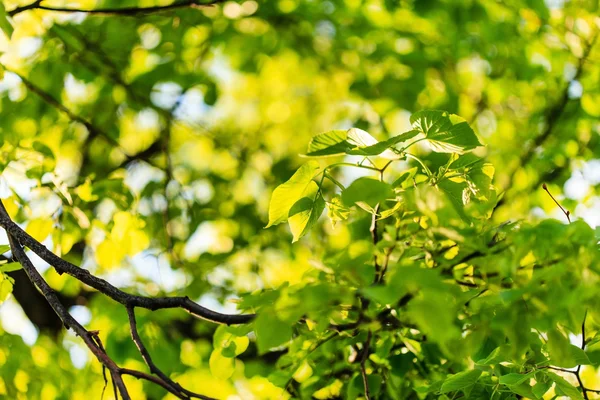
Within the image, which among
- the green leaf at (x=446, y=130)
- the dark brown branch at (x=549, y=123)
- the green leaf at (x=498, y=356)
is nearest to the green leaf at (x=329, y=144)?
the green leaf at (x=446, y=130)

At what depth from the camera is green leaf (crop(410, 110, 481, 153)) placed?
0.90 m

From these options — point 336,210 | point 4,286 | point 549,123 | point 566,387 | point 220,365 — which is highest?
point 4,286

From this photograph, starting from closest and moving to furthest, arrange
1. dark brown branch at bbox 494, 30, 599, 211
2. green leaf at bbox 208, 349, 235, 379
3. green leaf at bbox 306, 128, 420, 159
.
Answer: green leaf at bbox 306, 128, 420, 159 → green leaf at bbox 208, 349, 235, 379 → dark brown branch at bbox 494, 30, 599, 211

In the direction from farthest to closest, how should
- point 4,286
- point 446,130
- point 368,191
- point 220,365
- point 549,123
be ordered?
point 549,123 < point 220,365 < point 4,286 < point 446,130 < point 368,191

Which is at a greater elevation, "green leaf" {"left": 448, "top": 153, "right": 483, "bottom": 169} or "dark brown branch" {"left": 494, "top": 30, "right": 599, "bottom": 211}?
"green leaf" {"left": 448, "top": 153, "right": 483, "bottom": 169}

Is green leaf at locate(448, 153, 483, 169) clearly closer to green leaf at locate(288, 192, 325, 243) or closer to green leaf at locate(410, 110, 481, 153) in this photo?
green leaf at locate(410, 110, 481, 153)

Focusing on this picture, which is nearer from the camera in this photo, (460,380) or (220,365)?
(460,380)

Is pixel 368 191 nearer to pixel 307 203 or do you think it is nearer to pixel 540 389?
pixel 307 203

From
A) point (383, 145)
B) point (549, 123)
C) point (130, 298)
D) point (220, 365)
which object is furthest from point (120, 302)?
point (549, 123)

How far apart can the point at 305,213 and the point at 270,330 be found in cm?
22

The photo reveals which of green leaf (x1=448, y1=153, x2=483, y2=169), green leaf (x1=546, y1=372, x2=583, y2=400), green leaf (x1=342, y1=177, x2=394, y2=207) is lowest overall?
green leaf (x1=546, y1=372, x2=583, y2=400)

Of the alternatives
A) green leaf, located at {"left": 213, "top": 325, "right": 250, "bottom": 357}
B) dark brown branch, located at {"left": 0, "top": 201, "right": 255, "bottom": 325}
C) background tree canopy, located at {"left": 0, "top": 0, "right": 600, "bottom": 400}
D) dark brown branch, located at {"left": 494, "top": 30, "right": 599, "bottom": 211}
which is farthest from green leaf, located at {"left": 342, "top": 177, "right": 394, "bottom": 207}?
dark brown branch, located at {"left": 494, "top": 30, "right": 599, "bottom": 211}

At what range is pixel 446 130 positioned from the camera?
903 mm

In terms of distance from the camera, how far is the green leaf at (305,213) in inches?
37.8
